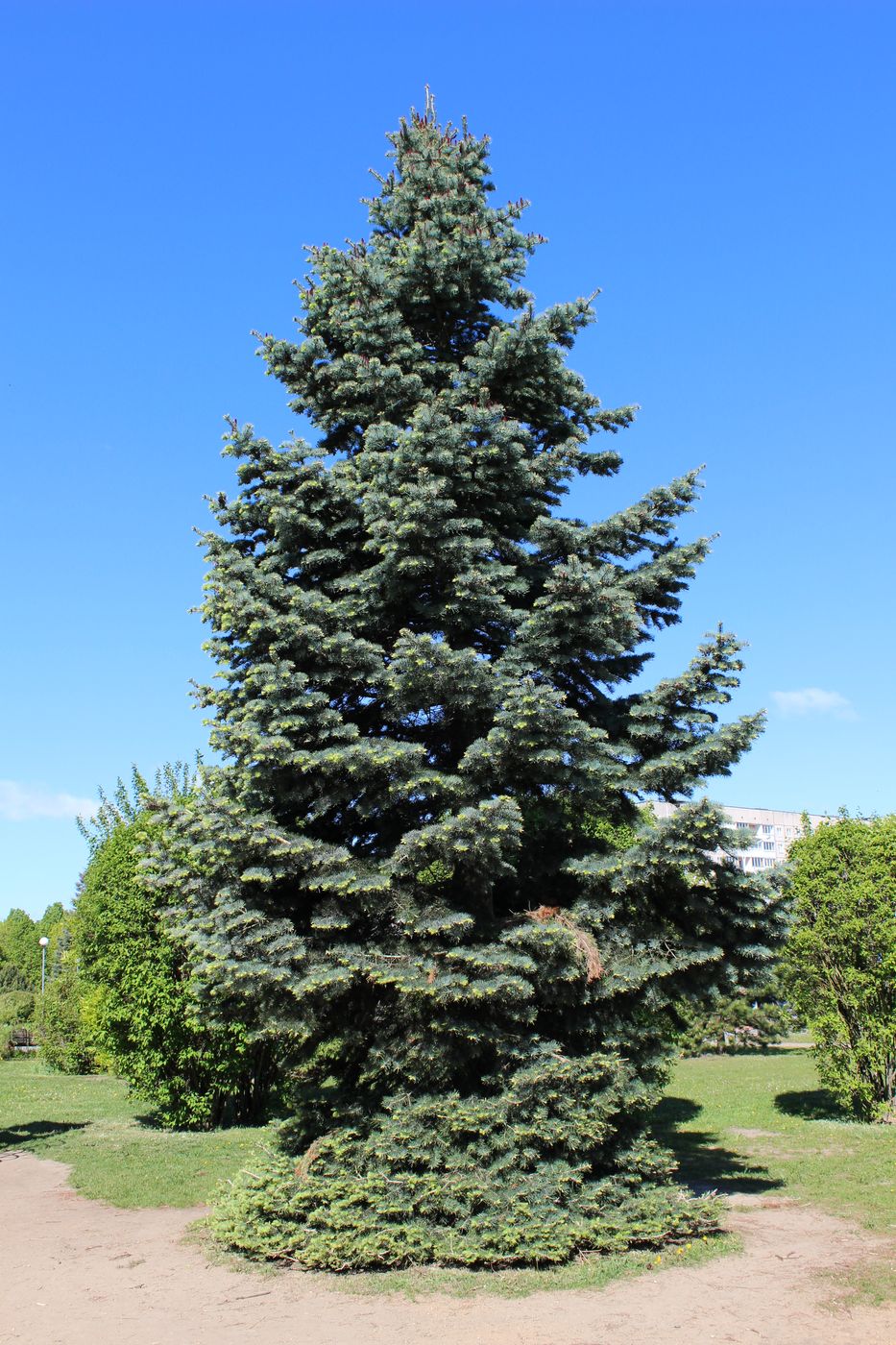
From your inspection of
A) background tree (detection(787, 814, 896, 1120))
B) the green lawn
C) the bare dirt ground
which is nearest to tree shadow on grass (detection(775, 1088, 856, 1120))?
the green lawn

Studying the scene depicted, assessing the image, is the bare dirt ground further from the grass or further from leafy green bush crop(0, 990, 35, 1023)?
leafy green bush crop(0, 990, 35, 1023)

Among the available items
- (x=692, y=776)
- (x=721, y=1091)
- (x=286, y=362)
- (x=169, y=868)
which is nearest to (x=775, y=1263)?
(x=692, y=776)

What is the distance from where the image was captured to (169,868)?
29.1 feet

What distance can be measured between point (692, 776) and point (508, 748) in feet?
5.89

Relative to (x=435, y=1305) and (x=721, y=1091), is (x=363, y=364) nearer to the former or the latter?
(x=435, y=1305)

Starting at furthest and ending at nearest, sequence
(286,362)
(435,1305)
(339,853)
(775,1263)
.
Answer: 1. (286,362)
2. (339,853)
3. (775,1263)
4. (435,1305)

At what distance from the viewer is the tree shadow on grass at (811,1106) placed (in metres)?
13.8

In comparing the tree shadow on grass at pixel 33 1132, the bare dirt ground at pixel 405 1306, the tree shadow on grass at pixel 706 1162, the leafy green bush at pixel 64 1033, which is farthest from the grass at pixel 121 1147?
the leafy green bush at pixel 64 1033

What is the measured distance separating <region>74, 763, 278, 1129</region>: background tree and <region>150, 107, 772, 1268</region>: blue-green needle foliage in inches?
172

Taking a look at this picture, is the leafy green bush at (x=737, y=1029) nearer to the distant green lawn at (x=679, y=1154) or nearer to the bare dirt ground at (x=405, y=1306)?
the distant green lawn at (x=679, y=1154)

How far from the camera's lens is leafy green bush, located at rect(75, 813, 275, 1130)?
12805 mm

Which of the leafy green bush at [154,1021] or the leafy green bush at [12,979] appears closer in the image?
the leafy green bush at [154,1021]

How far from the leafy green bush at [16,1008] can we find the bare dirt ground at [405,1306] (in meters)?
36.2

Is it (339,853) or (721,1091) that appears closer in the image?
(339,853)
